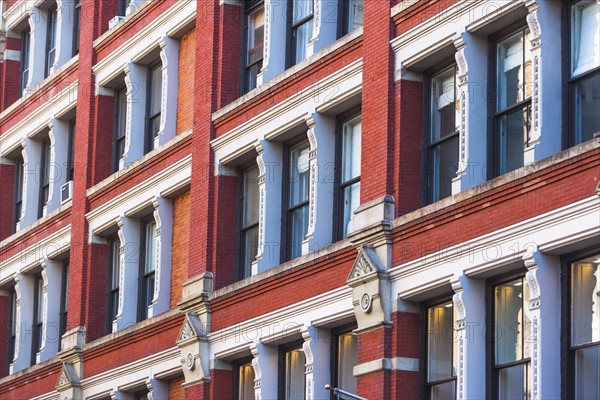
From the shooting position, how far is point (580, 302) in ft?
72.2

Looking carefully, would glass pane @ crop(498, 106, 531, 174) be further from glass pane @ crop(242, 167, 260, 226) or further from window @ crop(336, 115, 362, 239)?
glass pane @ crop(242, 167, 260, 226)

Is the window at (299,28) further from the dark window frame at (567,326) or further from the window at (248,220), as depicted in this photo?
the dark window frame at (567,326)

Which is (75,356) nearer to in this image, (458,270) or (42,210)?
(42,210)

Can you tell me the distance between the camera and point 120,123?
38.6 m

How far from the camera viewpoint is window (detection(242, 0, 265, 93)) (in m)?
32.3

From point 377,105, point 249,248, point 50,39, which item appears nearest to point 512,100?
point 377,105

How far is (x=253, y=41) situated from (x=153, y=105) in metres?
4.99

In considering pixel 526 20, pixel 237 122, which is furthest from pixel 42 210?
pixel 526 20

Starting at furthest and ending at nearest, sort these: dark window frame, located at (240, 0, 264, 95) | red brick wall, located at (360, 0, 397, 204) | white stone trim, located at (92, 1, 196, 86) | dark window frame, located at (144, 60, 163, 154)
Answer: dark window frame, located at (144, 60, 163, 154) → white stone trim, located at (92, 1, 196, 86) → dark window frame, located at (240, 0, 264, 95) → red brick wall, located at (360, 0, 397, 204)

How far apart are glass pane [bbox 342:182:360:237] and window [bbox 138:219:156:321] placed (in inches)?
321

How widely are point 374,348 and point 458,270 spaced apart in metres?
2.49

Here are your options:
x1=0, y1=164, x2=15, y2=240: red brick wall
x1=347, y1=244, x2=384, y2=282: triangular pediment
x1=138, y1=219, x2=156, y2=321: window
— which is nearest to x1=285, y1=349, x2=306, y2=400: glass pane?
x1=347, y1=244, x2=384, y2=282: triangular pediment

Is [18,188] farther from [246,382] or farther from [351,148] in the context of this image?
[351,148]

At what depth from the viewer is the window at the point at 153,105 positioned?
1439 inches
